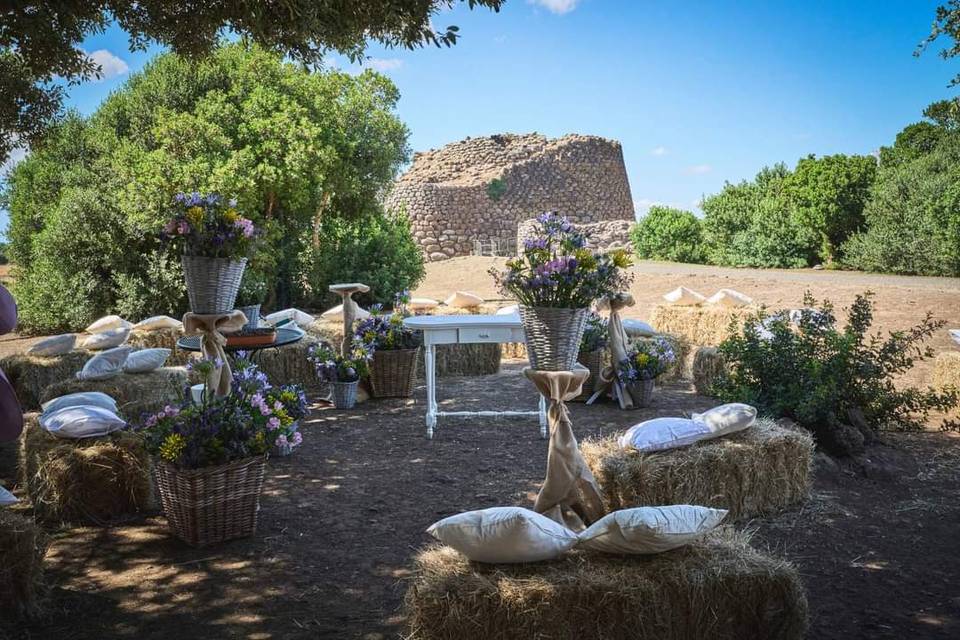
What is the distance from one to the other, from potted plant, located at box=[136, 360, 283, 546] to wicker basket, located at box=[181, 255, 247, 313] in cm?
36

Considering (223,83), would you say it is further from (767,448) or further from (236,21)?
(767,448)

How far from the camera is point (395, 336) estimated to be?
810 cm

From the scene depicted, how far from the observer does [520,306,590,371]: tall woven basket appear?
3188mm

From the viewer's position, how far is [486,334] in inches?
248

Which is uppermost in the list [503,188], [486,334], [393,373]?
[503,188]

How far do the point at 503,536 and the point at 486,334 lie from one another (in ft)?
12.3

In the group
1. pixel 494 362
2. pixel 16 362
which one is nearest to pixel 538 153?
pixel 494 362

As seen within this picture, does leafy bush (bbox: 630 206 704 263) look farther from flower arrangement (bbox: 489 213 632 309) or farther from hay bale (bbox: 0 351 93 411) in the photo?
flower arrangement (bbox: 489 213 632 309)

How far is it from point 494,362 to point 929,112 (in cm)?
563

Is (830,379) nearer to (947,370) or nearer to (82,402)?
(947,370)

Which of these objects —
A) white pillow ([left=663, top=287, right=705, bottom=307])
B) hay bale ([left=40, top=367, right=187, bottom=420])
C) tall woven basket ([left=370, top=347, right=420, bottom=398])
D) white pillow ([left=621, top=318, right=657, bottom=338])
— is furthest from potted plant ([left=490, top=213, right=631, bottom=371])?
white pillow ([left=663, top=287, right=705, bottom=307])

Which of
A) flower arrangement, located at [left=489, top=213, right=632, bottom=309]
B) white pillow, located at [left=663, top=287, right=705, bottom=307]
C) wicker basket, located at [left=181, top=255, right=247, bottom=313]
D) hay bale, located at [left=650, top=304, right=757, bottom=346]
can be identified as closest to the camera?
flower arrangement, located at [left=489, top=213, right=632, bottom=309]

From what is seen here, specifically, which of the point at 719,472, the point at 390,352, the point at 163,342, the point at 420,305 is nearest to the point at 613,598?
the point at 719,472

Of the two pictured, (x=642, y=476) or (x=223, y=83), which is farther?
(x=223, y=83)
